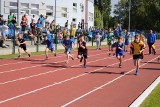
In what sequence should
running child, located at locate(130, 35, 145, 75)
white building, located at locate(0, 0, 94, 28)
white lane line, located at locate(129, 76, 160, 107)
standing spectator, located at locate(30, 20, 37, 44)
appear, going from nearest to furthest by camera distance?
1. white lane line, located at locate(129, 76, 160, 107)
2. running child, located at locate(130, 35, 145, 75)
3. standing spectator, located at locate(30, 20, 37, 44)
4. white building, located at locate(0, 0, 94, 28)

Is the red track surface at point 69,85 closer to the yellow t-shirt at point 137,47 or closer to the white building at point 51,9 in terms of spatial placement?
the yellow t-shirt at point 137,47

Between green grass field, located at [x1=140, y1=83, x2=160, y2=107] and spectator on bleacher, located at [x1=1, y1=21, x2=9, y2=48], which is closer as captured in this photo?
green grass field, located at [x1=140, y1=83, x2=160, y2=107]

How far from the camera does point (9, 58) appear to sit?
902 inches

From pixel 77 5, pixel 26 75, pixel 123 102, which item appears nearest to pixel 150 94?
pixel 123 102

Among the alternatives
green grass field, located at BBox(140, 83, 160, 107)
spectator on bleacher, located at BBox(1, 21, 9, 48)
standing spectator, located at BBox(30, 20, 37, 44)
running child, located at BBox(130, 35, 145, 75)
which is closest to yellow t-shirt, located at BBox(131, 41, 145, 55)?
running child, located at BBox(130, 35, 145, 75)

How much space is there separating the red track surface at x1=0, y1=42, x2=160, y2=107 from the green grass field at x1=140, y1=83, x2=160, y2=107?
0.48 meters

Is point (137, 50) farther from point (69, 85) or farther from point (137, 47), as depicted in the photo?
point (69, 85)

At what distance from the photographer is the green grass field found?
32.9 feet

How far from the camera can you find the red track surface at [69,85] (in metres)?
10.7

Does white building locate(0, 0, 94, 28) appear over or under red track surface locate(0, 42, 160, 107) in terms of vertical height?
over

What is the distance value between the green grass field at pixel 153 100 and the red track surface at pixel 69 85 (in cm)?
48

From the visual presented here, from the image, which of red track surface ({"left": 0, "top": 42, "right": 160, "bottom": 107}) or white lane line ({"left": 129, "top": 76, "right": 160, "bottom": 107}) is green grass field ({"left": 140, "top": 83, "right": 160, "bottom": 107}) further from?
red track surface ({"left": 0, "top": 42, "right": 160, "bottom": 107})

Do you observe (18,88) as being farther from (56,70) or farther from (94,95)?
(56,70)

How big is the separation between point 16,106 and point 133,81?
6.14m
